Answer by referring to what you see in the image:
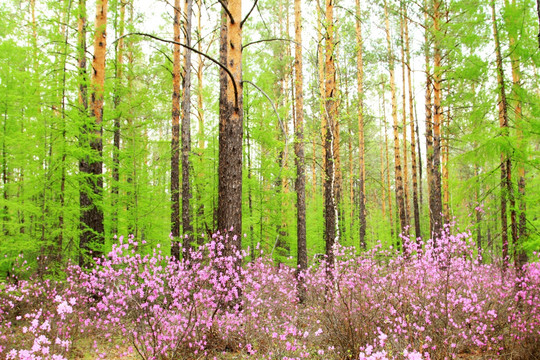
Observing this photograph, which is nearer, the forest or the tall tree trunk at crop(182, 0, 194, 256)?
the forest

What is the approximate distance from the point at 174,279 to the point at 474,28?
800 centimetres

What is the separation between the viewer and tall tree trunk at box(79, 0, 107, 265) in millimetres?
6711

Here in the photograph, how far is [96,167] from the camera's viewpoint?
23.1 feet

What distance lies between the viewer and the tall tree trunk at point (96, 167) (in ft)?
22.0

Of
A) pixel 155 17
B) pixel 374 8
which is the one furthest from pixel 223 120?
pixel 374 8

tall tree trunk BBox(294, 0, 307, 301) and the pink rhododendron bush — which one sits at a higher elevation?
tall tree trunk BBox(294, 0, 307, 301)

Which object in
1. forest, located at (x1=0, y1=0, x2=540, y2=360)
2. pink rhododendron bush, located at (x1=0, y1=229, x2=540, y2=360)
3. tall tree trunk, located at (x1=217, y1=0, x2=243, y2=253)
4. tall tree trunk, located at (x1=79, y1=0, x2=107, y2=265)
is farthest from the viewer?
tall tree trunk, located at (x1=79, y1=0, x2=107, y2=265)

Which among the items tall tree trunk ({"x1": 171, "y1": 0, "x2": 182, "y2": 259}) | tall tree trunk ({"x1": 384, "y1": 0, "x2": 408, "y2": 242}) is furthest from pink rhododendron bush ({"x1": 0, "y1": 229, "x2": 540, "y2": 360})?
tall tree trunk ({"x1": 384, "y1": 0, "x2": 408, "y2": 242})

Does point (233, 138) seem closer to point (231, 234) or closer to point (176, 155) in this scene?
point (231, 234)

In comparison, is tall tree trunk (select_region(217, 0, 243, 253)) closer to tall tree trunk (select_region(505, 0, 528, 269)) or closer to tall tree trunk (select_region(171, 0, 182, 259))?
tall tree trunk (select_region(171, 0, 182, 259))

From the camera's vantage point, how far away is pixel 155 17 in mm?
12492

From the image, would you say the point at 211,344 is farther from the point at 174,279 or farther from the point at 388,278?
the point at 388,278

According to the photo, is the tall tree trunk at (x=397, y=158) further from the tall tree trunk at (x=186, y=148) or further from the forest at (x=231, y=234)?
the tall tree trunk at (x=186, y=148)

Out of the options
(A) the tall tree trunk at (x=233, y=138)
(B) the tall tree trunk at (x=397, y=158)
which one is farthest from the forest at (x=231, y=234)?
(B) the tall tree trunk at (x=397, y=158)
